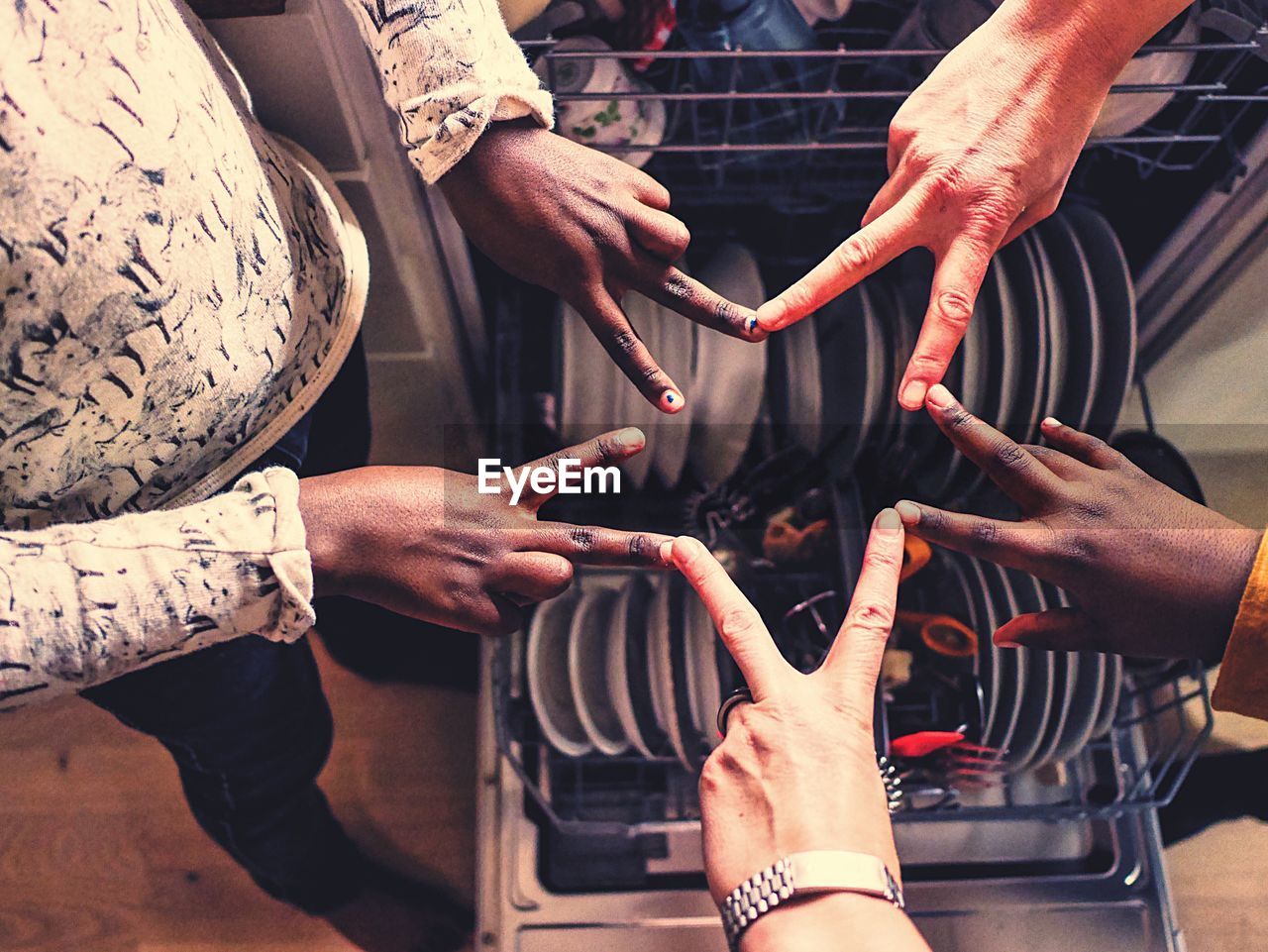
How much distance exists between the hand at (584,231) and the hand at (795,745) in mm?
153

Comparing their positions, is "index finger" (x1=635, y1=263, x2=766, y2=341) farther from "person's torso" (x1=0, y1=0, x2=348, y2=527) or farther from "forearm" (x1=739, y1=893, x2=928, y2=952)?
"forearm" (x1=739, y1=893, x2=928, y2=952)

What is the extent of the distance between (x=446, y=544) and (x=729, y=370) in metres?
0.36

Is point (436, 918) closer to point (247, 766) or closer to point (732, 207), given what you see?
point (247, 766)

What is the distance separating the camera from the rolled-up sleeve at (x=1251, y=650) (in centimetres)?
55

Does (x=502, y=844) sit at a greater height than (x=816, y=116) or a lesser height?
lesser

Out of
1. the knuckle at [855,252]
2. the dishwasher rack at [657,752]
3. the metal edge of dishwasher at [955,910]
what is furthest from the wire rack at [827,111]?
the metal edge of dishwasher at [955,910]

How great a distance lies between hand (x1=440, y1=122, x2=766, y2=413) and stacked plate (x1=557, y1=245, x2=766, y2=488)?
0.19 meters

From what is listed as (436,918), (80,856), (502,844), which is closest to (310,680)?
(502,844)

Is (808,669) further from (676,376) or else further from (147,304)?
(147,304)

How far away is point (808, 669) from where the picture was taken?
0.91 metres

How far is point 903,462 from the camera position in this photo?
3.05 feet

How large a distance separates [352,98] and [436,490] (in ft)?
1.18

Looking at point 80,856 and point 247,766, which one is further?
point 80,856

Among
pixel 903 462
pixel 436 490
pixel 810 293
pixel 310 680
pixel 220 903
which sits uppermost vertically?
pixel 810 293
